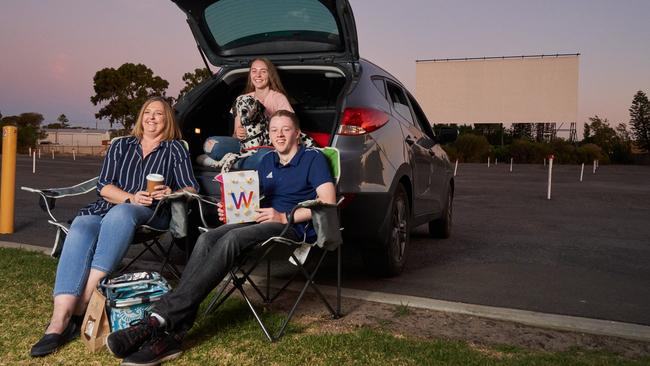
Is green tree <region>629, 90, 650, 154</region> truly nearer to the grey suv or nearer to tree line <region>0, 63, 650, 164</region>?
tree line <region>0, 63, 650, 164</region>

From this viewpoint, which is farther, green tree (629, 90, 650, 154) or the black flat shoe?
green tree (629, 90, 650, 154)

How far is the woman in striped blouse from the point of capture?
374 centimetres

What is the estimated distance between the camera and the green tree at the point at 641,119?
61.4 metres

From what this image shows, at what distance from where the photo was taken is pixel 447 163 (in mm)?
7730

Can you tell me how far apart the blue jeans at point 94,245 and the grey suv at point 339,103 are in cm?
143

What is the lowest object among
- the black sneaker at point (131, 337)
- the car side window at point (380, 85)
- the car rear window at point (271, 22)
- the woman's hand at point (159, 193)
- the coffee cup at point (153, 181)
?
the black sneaker at point (131, 337)

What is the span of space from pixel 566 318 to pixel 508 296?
0.82 metres

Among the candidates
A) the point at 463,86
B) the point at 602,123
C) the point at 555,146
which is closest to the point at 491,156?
the point at 555,146

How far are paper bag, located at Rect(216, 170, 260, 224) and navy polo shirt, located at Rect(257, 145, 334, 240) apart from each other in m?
0.27

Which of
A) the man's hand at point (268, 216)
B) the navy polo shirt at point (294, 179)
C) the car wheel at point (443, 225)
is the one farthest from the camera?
the car wheel at point (443, 225)

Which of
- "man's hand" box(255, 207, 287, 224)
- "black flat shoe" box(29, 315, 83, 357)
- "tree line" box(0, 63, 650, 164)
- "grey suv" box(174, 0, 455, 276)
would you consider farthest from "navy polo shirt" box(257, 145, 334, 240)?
"tree line" box(0, 63, 650, 164)

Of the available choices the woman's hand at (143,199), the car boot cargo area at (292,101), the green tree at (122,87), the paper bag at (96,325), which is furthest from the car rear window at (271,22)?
the green tree at (122,87)

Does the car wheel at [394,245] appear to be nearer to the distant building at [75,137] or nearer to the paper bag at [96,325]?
the paper bag at [96,325]

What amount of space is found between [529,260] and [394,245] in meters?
1.89
